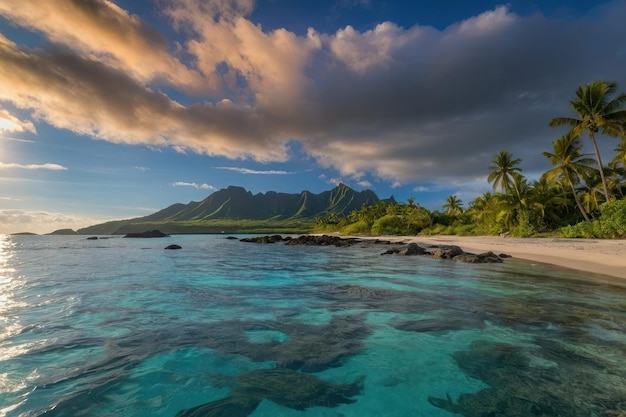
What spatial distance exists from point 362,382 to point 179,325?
20.6 ft

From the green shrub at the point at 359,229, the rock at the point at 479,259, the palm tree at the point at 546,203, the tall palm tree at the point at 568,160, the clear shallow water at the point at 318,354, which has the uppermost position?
the tall palm tree at the point at 568,160

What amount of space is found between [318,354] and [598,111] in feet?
167

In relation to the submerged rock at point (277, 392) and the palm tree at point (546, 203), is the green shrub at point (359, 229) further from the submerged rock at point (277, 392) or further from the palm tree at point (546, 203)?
the submerged rock at point (277, 392)

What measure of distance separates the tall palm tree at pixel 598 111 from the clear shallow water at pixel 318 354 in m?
37.1

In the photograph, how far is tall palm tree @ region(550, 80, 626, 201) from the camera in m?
37.2

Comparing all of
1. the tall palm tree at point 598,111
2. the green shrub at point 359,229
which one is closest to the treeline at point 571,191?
the tall palm tree at point 598,111

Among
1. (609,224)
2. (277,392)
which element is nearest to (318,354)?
(277,392)

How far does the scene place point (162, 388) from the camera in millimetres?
5523

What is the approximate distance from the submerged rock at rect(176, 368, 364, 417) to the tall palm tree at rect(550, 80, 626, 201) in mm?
49217

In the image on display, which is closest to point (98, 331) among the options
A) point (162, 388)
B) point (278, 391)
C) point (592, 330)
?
point (162, 388)

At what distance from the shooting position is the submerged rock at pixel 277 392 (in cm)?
479

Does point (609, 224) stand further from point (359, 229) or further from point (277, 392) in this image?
point (359, 229)

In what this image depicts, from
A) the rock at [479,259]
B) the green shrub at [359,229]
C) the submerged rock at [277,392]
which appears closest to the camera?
the submerged rock at [277,392]

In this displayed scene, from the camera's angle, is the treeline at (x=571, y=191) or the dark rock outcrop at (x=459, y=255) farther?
the treeline at (x=571, y=191)
